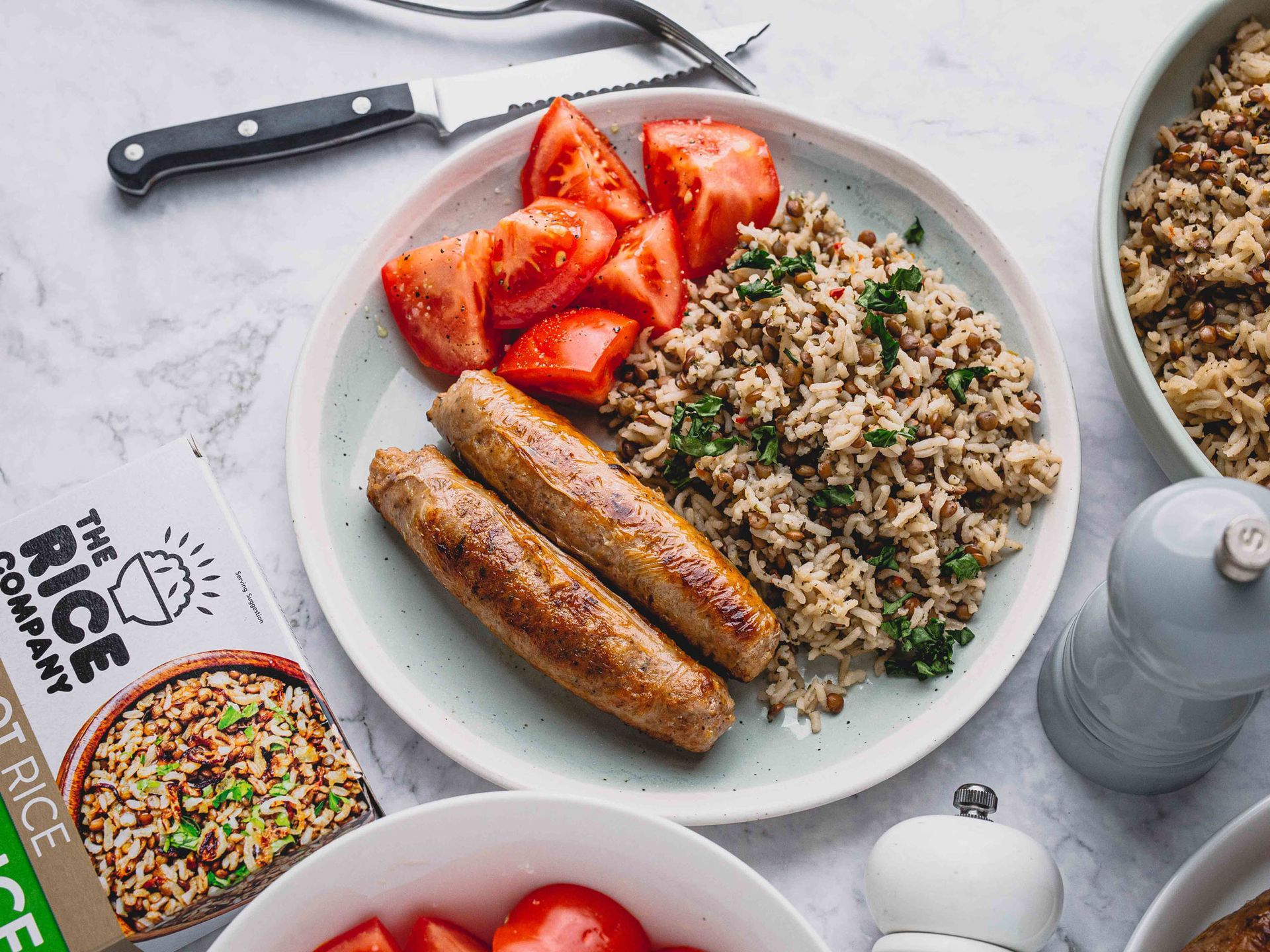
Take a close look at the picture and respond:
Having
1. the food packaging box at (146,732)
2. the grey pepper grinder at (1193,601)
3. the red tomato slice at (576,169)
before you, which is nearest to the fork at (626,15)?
the red tomato slice at (576,169)

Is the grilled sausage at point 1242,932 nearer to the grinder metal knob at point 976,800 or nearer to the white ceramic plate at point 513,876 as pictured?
the grinder metal knob at point 976,800

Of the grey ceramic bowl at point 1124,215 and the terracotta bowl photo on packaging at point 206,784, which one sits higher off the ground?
the grey ceramic bowl at point 1124,215

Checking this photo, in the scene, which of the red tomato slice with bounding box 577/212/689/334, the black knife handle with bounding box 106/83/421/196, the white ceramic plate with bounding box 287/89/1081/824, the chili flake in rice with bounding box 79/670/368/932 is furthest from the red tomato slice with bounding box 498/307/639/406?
the chili flake in rice with bounding box 79/670/368/932

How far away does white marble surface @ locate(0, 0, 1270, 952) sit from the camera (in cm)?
256

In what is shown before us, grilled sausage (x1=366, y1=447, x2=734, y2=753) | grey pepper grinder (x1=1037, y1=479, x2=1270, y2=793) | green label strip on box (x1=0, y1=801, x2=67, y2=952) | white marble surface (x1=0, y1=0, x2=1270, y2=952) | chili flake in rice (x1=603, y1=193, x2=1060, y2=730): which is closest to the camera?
grey pepper grinder (x1=1037, y1=479, x2=1270, y2=793)

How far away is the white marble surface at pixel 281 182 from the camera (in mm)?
2562

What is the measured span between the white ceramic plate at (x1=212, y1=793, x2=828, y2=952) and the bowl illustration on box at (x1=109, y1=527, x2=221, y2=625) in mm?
655

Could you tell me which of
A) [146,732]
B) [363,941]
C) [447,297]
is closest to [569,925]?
[363,941]

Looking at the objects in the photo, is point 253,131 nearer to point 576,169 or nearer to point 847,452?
point 576,169

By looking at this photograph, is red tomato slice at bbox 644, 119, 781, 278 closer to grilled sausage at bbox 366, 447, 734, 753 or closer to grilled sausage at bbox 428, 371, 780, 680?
grilled sausage at bbox 428, 371, 780, 680

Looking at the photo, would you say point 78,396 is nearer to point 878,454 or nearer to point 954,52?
point 878,454

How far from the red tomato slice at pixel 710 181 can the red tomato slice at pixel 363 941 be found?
1.62 m

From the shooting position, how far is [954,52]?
270 centimetres

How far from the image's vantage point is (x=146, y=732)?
2123mm
